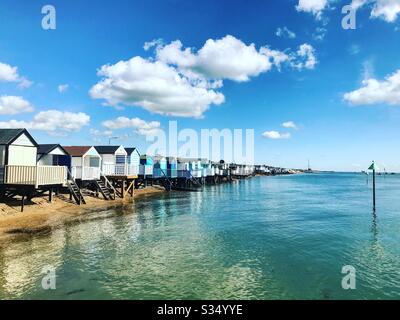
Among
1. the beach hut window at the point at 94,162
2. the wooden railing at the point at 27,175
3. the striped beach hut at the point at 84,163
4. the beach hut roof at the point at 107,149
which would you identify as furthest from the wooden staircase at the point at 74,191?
the beach hut roof at the point at 107,149

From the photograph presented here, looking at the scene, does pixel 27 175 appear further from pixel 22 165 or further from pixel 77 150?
pixel 77 150

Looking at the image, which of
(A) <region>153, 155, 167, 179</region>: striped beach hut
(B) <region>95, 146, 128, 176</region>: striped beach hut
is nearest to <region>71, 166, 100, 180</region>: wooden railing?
(B) <region>95, 146, 128, 176</region>: striped beach hut

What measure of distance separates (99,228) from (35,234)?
4.33m

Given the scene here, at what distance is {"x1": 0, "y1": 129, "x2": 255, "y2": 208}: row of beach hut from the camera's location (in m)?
24.4

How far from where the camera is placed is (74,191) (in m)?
32.2

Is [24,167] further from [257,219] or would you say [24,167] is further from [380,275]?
[380,275]

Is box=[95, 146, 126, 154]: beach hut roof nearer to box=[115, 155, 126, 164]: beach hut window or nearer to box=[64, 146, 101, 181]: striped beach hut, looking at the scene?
box=[115, 155, 126, 164]: beach hut window

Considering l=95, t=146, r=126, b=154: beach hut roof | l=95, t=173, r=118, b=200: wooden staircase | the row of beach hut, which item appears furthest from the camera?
l=95, t=146, r=126, b=154: beach hut roof

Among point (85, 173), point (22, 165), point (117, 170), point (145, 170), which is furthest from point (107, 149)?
point (22, 165)

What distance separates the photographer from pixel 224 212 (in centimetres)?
3391

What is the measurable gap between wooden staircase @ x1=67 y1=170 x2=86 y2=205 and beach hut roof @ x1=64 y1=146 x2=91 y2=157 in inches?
171

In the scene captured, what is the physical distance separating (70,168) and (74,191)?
264cm
